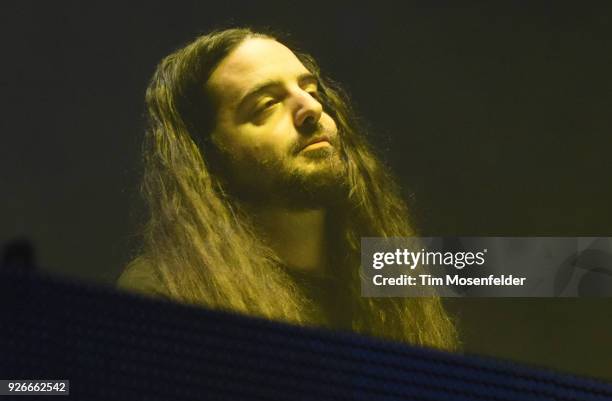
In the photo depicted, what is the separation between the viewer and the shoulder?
5.46 ft

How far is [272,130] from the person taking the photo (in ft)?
→ 5.57

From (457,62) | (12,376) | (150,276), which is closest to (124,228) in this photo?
(150,276)

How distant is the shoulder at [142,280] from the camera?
65.5 inches

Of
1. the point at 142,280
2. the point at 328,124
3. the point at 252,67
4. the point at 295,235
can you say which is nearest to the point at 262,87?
the point at 252,67

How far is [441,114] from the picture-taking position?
1.74 metres

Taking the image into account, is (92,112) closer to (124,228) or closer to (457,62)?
(124,228)

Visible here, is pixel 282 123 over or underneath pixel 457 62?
underneath

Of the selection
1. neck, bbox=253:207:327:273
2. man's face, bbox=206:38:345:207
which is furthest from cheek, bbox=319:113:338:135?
neck, bbox=253:207:327:273

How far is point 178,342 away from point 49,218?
1.16ft

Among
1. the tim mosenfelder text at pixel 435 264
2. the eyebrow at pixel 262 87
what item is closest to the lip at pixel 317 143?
the eyebrow at pixel 262 87

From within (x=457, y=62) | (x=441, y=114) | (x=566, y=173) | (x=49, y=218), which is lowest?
(x=49, y=218)

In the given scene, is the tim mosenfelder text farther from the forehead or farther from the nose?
the forehead

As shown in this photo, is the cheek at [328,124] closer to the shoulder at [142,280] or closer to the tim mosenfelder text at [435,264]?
the tim mosenfelder text at [435,264]

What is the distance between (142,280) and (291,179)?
346 millimetres
